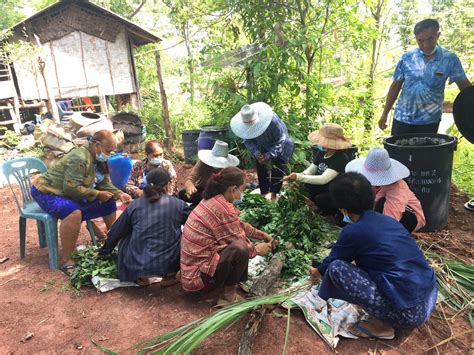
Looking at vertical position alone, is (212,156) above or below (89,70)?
below

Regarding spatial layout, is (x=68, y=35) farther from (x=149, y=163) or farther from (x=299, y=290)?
(x=299, y=290)

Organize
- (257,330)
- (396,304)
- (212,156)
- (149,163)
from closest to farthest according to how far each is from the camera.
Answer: (396,304)
(257,330)
(212,156)
(149,163)

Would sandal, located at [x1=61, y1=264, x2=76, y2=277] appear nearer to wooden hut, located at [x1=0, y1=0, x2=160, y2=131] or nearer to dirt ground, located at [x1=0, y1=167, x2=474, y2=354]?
dirt ground, located at [x1=0, y1=167, x2=474, y2=354]

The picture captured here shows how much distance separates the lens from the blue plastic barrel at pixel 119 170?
5090mm

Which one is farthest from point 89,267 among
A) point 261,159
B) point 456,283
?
point 456,283

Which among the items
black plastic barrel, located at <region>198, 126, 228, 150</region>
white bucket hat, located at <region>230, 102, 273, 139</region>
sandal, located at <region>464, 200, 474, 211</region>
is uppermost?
white bucket hat, located at <region>230, 102, 273, 139</region>

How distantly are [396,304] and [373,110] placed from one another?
5079 millimetres

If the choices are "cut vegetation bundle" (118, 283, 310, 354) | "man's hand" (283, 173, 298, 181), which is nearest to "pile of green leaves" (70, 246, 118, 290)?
"cut vegetation bundle" (118, 283, 310, 354)

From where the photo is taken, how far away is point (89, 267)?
3.38 metres

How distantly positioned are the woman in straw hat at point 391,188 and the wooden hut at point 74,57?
30.0 ft

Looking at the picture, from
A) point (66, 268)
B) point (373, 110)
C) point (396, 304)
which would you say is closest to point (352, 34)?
point (373, 110)

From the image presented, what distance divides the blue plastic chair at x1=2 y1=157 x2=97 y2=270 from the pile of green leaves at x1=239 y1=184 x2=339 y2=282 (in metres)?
1.90

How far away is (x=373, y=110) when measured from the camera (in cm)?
656

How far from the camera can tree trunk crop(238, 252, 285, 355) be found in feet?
7.45
